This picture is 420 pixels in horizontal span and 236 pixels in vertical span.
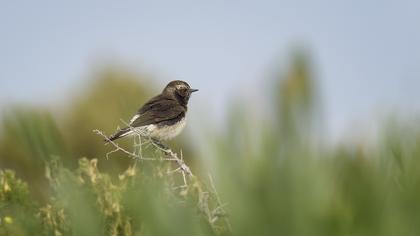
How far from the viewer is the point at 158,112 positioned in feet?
35.9

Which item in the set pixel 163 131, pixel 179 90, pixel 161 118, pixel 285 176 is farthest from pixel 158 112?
pixel 285 176

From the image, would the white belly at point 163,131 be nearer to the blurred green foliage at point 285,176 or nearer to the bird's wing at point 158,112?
the bird's wing at point 158,112

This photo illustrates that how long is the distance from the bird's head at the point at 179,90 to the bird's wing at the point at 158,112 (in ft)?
1.70

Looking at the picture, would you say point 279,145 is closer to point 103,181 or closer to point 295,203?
point 295,203

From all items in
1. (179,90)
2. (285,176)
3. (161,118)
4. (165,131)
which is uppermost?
(285,176)

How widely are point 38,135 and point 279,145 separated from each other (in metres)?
0.59

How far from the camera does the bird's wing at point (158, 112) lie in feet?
34.9

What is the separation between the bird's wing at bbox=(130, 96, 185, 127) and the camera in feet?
34.9

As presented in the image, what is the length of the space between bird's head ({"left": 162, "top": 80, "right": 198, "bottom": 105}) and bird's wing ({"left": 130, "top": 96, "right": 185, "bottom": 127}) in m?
0.52

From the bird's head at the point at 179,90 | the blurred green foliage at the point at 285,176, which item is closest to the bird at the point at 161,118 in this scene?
the bird's head at the point at 179,90

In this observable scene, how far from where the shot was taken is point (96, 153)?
37.6 metres

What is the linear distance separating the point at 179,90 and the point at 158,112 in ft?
4.22

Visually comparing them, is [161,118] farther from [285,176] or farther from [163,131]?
[285,176]

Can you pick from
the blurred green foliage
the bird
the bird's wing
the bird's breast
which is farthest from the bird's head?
the blurred green foliage
